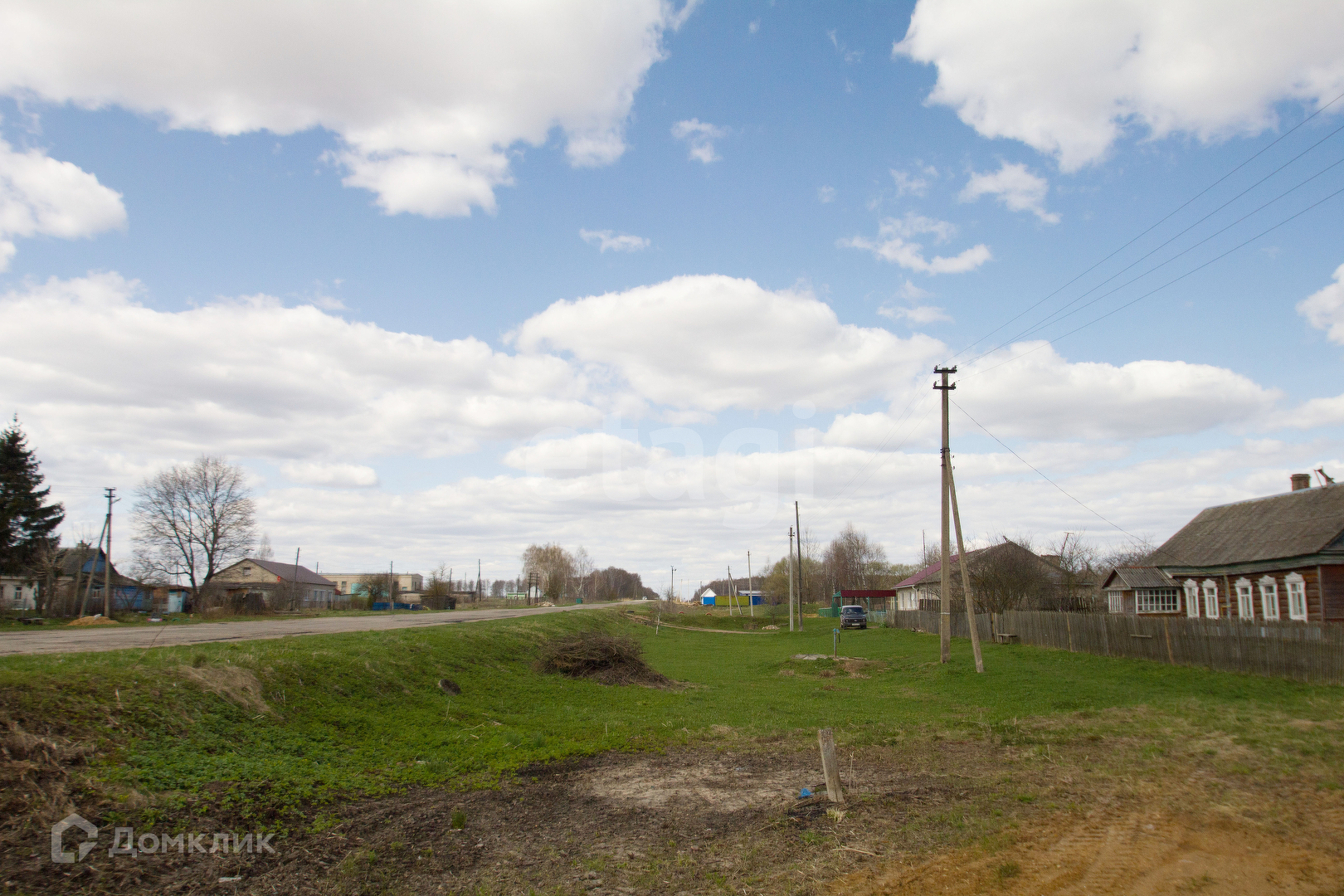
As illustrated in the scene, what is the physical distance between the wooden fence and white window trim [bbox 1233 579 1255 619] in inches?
292

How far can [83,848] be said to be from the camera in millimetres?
6316

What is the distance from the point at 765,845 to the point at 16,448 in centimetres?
5194

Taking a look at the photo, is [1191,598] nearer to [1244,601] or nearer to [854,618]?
[1244,601]

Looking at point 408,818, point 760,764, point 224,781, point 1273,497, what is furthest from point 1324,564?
point 224,781

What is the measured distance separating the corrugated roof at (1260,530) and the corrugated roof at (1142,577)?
74 centimetres

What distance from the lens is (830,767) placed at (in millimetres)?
9383

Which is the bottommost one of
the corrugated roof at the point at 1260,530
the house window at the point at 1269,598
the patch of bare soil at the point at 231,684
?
the patch of bare soil at the point at 231,684

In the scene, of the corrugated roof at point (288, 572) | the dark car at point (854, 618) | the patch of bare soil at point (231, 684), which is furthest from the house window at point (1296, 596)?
the corrugated roof at point (288, 572)

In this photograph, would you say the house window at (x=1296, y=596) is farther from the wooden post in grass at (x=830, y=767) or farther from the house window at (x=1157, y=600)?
the wooden post in grass at (x=830, y=767)

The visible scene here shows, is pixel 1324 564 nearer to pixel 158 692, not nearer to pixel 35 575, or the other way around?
pixel 158 692

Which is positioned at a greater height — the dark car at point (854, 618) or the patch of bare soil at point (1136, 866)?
the patch of bare soil at point (1136, 866)

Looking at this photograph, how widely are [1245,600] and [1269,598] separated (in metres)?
1.72

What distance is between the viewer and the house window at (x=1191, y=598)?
32.1m

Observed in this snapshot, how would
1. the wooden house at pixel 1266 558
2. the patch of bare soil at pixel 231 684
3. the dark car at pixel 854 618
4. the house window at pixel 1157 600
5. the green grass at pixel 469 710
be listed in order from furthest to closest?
the dark car at pixel 854 618 → the house window at pixel 1157 600 → the wooden house at pixel 1266 558 → the patch of bare soil at pixel 231 684 → the green grass at pixel 469 710
